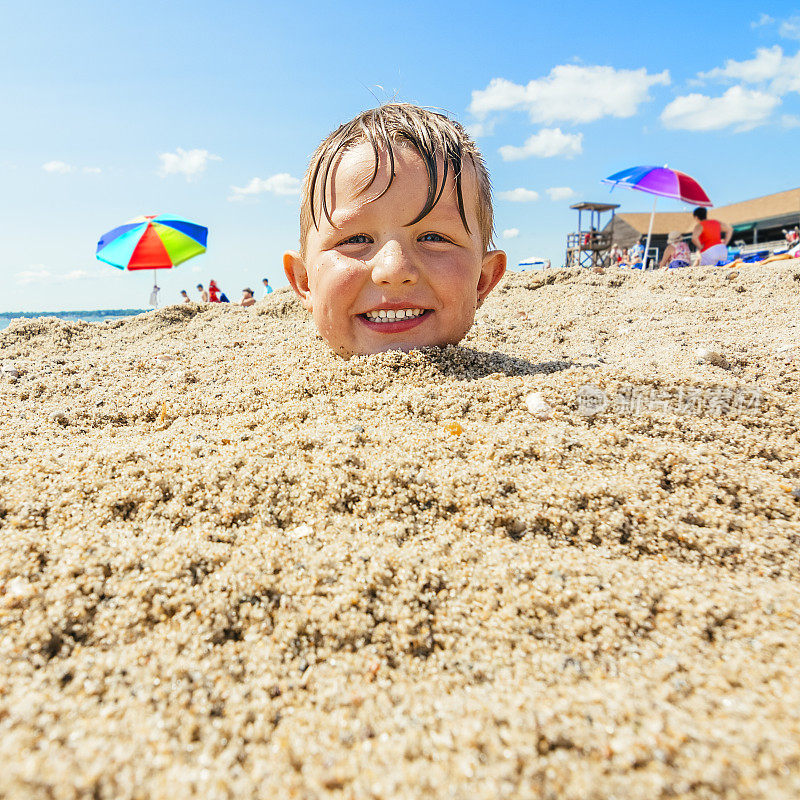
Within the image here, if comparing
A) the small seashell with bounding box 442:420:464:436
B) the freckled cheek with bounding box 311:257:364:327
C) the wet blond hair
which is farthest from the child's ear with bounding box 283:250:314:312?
the small seashell with bounding box 442:420:464:436

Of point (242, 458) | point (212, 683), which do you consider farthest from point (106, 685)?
point (242, 458)

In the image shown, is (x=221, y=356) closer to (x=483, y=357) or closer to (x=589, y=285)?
(x=483, y=357)

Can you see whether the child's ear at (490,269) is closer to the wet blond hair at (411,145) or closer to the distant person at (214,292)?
the wet blond hair at (411,145)

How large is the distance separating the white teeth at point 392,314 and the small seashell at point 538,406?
2.54 feet

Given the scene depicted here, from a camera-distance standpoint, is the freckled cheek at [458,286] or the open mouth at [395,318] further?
the open mouth at [395,318]

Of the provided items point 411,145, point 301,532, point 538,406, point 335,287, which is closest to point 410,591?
point 301,532

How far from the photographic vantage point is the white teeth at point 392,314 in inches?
102

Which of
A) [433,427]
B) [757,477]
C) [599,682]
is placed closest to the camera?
[599,682]

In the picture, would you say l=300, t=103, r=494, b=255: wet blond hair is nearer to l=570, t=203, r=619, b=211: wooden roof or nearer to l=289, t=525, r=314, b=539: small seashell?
l=289, t=525, r=314, b=539: small seashell

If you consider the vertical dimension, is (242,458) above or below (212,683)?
above

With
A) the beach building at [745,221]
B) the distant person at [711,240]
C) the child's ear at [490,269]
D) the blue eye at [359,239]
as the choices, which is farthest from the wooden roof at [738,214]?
the blue eye at [359,239]

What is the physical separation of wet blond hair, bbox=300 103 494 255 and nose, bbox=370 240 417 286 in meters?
0.15

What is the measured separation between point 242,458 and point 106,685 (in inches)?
32.5

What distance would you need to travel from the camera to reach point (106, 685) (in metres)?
0.96
